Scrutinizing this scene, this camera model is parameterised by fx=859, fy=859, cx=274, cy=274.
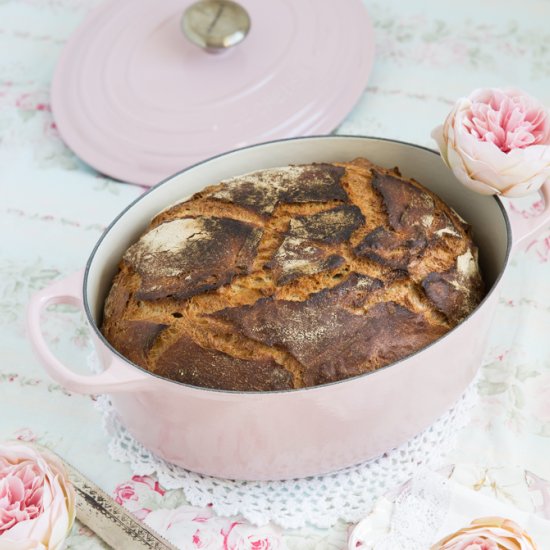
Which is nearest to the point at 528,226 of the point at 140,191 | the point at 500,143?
the point at 500,143

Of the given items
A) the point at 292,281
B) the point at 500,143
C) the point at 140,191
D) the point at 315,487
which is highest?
the point at 500,143

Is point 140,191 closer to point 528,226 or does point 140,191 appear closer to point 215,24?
point 215,24

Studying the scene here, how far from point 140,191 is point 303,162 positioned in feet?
1.44

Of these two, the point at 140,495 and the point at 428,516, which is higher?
the point at 428,516

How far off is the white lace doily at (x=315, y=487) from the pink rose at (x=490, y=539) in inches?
8.3

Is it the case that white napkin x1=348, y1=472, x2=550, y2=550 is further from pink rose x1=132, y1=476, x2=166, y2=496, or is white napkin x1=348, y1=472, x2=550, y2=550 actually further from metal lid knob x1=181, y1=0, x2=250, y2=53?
metal lid knob x1=181, y1=0, x2=250, y2=53

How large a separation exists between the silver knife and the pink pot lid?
0.74 metres

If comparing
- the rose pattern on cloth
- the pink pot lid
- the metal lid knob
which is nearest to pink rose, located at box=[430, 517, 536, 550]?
the rose pattern on cloth

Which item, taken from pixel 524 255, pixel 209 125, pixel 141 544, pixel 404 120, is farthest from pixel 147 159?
pixel 141 544

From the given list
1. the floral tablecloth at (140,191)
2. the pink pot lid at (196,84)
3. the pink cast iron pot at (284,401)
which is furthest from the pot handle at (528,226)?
the pink pot lid at (196,84)

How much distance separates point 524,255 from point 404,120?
1.53ft

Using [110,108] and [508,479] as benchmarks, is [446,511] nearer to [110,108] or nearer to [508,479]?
[508,479]

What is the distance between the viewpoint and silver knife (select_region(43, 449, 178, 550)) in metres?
1.03

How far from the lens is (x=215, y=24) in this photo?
70.5 inches
